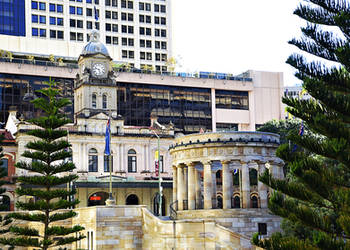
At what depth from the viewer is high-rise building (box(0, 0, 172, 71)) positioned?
11500 centimetres

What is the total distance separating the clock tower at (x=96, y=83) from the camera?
82000 millimetres

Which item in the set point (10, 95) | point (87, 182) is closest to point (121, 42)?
point (10, 95)

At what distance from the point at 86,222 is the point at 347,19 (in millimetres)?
27510

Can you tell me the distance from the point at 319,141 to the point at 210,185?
25833 mm

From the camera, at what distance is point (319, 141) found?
85.1 feet

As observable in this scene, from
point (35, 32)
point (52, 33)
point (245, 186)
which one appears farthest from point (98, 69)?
point (52, 33)

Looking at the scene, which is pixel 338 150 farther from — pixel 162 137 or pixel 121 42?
pixel 121 42

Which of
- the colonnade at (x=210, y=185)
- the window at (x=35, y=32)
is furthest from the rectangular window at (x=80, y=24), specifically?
the colonnade at (x=210, y=185)

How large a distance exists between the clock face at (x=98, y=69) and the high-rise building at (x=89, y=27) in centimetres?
3269

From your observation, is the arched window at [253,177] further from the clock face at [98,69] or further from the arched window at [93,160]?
the clock face at [98,69]

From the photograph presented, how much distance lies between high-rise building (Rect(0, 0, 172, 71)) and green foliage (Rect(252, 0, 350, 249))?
8976 centimetres

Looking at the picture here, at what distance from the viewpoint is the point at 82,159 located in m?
79.8

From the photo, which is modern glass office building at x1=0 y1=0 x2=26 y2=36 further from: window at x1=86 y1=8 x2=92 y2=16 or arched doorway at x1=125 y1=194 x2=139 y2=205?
arched doorway at x1=125 y1=194 x2=139 y2=205

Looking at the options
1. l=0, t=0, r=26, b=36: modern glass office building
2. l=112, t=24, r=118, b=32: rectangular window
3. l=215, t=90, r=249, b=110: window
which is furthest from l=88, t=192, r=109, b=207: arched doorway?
l=112, t=24, r=118, b=32: rectangular window
